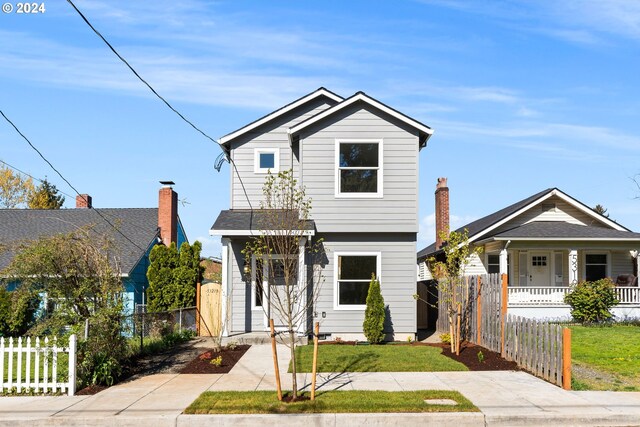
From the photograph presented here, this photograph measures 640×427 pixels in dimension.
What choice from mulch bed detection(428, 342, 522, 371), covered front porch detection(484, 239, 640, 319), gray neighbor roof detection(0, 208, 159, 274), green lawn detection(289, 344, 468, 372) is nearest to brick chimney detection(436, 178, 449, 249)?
covered front porch detection(484, 239, 640, 319)

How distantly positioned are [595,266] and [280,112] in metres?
16.7

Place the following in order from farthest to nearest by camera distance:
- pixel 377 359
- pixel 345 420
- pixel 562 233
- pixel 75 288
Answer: pixel 562 233, pixel 377 359, pixel 75 288, pixel 345 420

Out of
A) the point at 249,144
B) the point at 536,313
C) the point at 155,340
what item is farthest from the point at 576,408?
the point at 536,313

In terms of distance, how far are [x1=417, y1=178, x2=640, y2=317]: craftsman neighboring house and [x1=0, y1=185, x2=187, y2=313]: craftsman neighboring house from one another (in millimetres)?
12226

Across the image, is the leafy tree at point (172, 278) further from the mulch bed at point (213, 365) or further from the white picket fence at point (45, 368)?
the white picket fence at point (45, 368)

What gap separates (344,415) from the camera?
9461mm

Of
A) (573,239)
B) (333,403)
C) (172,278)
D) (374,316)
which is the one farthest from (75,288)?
(573,239)

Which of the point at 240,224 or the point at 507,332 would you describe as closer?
the point at 507,332

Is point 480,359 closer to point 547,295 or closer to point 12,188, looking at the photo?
point 547,295

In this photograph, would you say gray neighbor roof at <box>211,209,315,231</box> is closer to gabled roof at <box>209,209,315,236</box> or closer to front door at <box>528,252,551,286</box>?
gabled roof at <box>209,209,315,236</box>

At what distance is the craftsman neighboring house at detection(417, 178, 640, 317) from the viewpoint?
2591 centimetres

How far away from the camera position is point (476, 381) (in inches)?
480

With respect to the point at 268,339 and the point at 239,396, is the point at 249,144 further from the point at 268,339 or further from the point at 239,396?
the point at 239,396

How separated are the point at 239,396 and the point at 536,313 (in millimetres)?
18250
